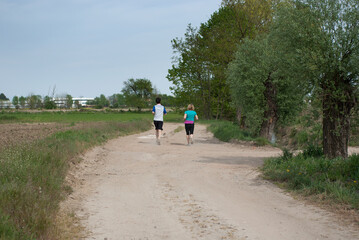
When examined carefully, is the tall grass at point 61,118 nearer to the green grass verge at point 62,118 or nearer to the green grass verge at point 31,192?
the green grass verge at point 62,118

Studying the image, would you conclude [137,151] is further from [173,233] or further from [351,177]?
[173,233]

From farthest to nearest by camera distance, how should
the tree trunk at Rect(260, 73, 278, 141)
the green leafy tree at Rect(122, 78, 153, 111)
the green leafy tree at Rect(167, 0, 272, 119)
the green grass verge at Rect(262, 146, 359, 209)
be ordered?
the green leafy tree at Rect(122, 78, 153, 111)
the green leafy tree at Rect(167, 0, 272, 119)
the tree trunk at Rect(260, 73, 278, 141)
the green grass verge at Rect(262, 146, 359, 209)

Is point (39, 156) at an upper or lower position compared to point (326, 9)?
lower

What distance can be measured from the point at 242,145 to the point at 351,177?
10361mm

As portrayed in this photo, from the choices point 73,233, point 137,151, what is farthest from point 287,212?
point 137,151

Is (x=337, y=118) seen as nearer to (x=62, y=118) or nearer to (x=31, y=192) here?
(x=31, y=192)

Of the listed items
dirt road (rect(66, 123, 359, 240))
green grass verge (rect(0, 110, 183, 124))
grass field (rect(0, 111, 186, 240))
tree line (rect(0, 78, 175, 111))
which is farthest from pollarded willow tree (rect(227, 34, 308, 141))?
tree line (rect(0, 78, 175, 111))

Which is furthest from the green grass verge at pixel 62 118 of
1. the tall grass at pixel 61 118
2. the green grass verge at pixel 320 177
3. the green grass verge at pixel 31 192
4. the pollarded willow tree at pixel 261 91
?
the green grass verge at pixel 320 177

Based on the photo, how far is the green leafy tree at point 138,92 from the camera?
110 metres

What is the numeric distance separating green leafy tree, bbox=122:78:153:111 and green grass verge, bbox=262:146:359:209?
328 feet

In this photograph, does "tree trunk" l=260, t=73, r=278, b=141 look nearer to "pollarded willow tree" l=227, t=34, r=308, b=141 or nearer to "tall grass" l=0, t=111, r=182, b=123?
"pollarded willow tree" l=227, t=34, r=308, b=141

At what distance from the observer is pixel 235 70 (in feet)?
70.1

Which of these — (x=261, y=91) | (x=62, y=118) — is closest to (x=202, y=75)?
(x=62, y=118)

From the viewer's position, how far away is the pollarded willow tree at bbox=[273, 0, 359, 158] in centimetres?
1063
